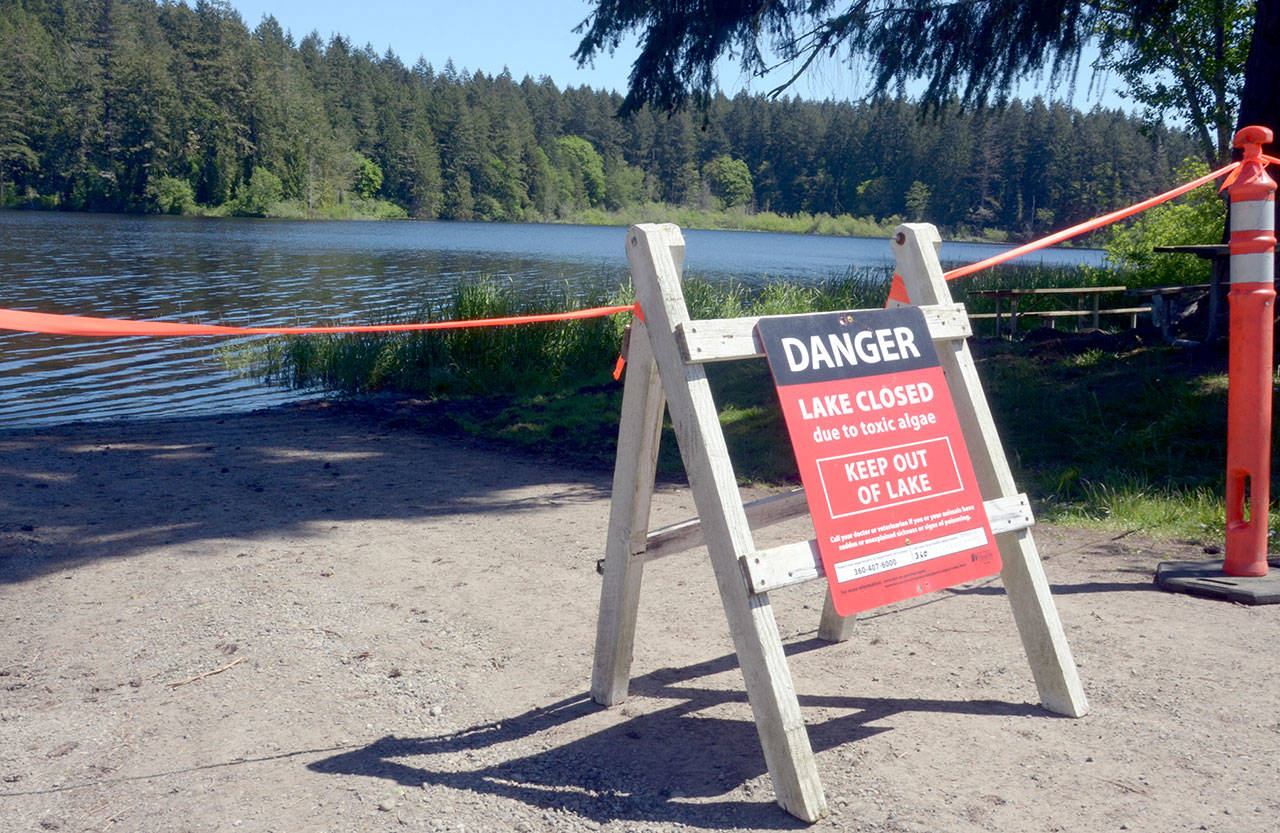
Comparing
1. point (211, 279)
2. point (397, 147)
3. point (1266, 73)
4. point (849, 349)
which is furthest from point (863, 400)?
point (397, 147)

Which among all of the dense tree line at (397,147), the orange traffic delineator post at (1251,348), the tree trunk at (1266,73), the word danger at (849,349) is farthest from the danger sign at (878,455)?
the dense tree line at (397,147)

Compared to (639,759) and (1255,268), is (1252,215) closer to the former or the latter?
(1255,268)

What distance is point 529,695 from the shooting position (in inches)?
144

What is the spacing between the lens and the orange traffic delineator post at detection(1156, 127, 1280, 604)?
4383 mm

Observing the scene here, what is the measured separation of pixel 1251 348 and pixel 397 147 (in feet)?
347

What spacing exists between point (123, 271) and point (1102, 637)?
3491 centimetres

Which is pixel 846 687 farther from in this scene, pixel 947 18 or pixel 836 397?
pixel 947 18

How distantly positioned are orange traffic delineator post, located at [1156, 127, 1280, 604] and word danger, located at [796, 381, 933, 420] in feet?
6.90

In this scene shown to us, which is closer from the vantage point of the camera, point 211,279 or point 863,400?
point 863,400

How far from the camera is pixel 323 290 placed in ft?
97.3

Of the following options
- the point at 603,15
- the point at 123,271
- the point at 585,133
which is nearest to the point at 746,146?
the point at 585,133

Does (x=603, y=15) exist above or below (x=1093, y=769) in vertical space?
above

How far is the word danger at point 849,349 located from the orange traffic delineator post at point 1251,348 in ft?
6.97

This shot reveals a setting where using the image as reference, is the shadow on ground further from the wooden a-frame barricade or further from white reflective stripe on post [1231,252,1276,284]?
white reflective stripe on post [1231,252,1276,284]
